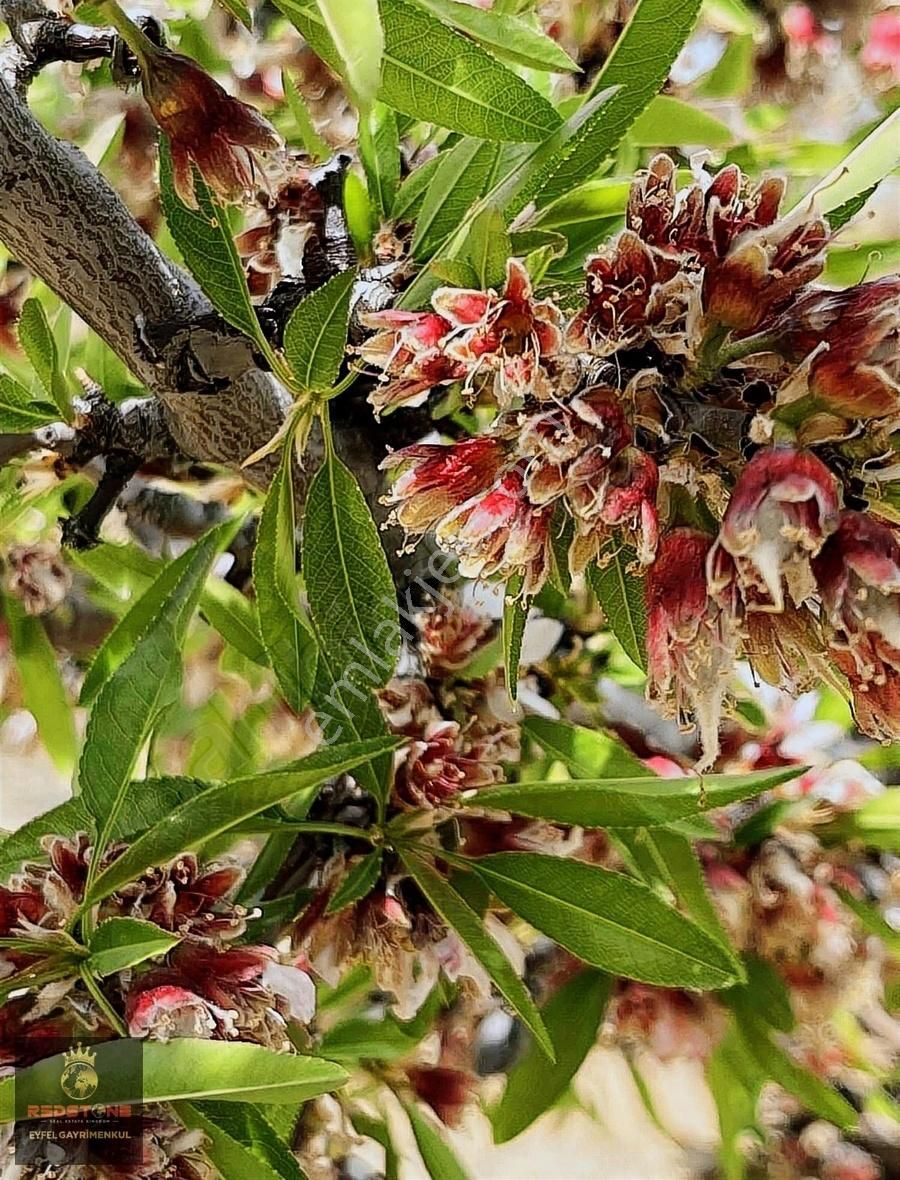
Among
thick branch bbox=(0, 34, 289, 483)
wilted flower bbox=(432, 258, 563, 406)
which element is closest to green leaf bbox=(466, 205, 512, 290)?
wilted flower bbox=(432, 258, 563, 406)

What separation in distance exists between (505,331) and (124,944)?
0.18 meters

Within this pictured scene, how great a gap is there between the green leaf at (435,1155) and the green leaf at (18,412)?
1.18ft

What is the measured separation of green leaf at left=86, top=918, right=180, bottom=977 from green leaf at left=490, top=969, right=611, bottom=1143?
23 cm

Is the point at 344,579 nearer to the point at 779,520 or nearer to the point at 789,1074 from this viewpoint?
the point at 779,520

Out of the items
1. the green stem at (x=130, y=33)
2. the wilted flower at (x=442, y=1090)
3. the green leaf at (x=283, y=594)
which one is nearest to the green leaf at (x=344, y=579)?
the green leaf at (x=283, y=594)

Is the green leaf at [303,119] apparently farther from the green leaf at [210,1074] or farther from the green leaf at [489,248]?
the green leaf at [210,1074]

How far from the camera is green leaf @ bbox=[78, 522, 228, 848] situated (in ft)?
1.08

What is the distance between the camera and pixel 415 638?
473mm

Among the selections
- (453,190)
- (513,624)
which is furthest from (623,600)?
(453,190)

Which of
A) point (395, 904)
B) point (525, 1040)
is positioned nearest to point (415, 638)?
point (395, 904)

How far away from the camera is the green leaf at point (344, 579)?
0.32 metres

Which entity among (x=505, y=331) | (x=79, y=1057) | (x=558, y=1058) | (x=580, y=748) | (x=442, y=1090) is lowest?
(x=442, y=1090)

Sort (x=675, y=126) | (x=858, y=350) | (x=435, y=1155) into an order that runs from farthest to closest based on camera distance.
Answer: (x=435, y=1155) < (x=675, y=126) < (x=858, y=350)

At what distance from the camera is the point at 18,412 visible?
1.46ft
